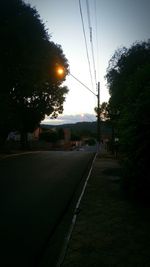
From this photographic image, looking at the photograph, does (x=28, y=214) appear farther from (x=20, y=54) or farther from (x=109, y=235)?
(x=20, y=54)

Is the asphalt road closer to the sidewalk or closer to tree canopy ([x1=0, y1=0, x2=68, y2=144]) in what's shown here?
the sidewalk

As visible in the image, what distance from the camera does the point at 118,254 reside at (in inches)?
204

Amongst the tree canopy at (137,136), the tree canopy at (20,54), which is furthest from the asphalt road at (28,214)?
the tree canopy at (20,54)

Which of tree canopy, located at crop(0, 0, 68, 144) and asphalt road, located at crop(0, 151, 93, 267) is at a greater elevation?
tree canopy, located at crop(0, 0, 68, 144)

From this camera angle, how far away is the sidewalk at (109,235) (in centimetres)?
496

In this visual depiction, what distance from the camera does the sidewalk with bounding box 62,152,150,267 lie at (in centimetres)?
496

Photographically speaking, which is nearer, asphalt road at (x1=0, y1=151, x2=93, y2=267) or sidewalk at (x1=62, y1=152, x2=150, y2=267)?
sidewalk at (x1=62, y1=152, x2=150, y2=267)

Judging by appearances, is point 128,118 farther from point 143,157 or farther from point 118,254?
point 118,254

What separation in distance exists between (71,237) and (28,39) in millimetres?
27035

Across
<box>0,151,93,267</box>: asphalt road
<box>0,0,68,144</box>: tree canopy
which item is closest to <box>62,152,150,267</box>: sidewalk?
<box>0,151,93,267</box>: asphalt road

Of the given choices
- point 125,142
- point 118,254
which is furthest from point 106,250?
point 125,142

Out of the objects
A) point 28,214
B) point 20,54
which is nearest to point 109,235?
point 28,214

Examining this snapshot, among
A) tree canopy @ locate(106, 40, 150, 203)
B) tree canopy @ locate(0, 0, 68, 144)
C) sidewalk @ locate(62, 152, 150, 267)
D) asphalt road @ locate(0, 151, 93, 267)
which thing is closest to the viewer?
sidewalk @ locate(62, 152, 150, 267)

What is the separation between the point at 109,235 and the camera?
244 inches
